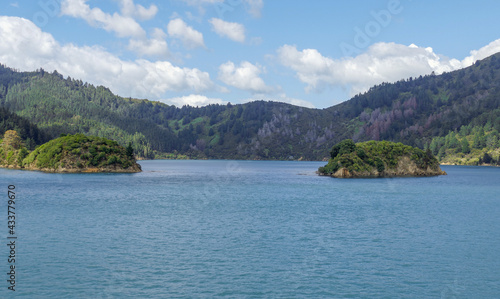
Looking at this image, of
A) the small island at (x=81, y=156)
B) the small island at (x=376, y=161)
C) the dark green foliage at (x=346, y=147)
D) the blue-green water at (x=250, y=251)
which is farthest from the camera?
the small island at (x=81, y=156)

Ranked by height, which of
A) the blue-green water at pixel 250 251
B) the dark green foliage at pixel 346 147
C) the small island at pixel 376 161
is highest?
the dark green foliage at pixel 346 147

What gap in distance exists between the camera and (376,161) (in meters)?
172

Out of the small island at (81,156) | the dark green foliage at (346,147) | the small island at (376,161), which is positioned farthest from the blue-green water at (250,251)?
the small island at (81,156)

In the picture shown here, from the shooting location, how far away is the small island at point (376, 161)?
548 feet

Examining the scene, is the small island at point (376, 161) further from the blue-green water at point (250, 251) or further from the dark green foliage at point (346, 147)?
the blue-green water at point (250, 251)

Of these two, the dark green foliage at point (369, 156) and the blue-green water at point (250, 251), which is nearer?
the blue-green water at point (250, 251)

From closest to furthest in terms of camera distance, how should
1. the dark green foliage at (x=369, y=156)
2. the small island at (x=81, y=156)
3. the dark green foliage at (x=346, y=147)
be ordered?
the dark green foliage at (x=346, y=147)
the dark green foliage at (x=369, y=156)
the small island at (x=81, y=156)

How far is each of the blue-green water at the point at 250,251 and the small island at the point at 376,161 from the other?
287 ft

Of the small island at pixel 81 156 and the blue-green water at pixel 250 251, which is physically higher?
the small island at pixel 81 156

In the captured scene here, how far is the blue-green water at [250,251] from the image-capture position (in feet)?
102

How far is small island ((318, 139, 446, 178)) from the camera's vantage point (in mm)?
167000

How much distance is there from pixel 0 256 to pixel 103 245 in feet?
31.7

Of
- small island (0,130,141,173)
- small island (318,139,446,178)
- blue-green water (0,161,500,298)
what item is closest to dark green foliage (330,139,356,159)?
small island (318,139,446,178)

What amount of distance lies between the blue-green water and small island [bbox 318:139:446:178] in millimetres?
87383
